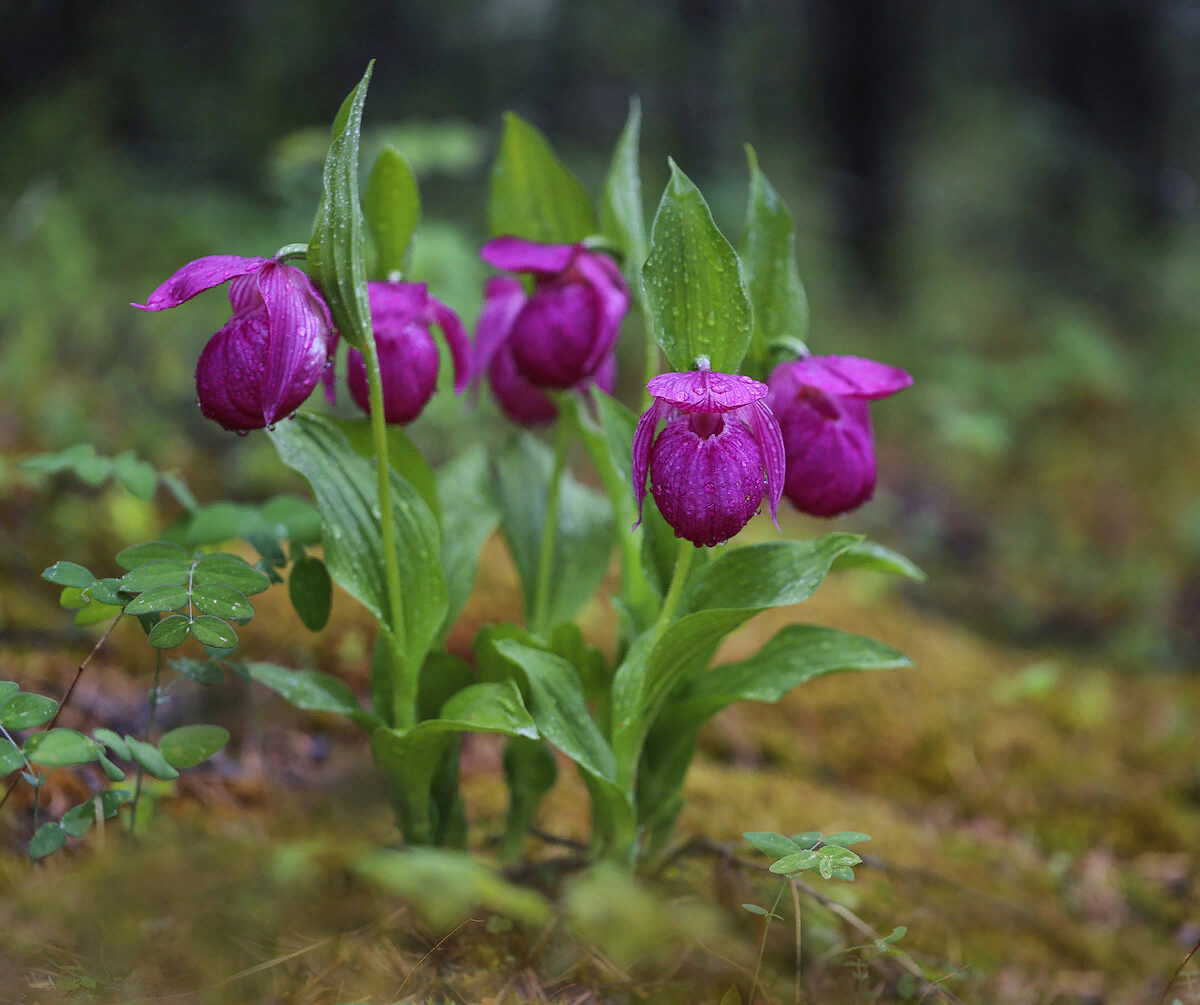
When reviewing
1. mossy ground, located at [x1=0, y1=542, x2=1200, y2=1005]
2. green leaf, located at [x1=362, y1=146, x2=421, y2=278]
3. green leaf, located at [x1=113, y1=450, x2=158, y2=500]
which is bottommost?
mossy ground, located at [x1=0, y1=542, x2=1200, y2=1005]

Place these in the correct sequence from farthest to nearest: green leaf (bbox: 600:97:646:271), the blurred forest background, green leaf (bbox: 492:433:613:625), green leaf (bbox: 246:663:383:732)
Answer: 1. the blurred forest background
2. green leaf (bbox: 492:433:613:625)
3. green leaf (bbox: 600:97:646:271)
4. green leaf (bbox: 246:663:383:732)

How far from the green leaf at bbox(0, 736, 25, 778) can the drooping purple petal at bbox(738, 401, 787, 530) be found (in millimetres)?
872

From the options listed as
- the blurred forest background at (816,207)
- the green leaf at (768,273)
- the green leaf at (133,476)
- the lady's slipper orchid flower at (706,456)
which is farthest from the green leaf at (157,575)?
the blurred forest background at (816,207)

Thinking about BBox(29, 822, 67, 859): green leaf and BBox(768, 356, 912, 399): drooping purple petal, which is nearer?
BBox(29, 822, 67, 859): green leaf

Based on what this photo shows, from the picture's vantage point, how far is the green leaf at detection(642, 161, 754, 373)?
110 cm

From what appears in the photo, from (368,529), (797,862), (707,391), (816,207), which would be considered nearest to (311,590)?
(368,529)

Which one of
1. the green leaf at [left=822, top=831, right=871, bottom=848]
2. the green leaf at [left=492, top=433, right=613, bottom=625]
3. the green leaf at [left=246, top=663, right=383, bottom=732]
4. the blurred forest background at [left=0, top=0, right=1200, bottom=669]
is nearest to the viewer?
the green leaf at [left=822, top=831, right=871, bottom=848]

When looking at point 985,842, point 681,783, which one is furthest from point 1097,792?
point 681,783

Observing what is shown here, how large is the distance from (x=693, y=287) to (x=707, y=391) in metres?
0.20

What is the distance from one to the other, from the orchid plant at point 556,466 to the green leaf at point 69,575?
0.04 metres

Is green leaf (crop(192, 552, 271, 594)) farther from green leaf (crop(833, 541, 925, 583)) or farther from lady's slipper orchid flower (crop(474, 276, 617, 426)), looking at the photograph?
green leaf (crop(833, 541, 925, 583))

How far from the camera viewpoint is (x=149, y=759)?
0.97 m

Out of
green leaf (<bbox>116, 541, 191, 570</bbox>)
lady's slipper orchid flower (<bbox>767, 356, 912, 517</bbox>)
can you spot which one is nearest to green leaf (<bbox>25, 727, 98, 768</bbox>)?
green leaf (<bbox>116, 541, 191, 570</bbox>)

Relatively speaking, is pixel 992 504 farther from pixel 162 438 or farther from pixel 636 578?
pixel 162 438
